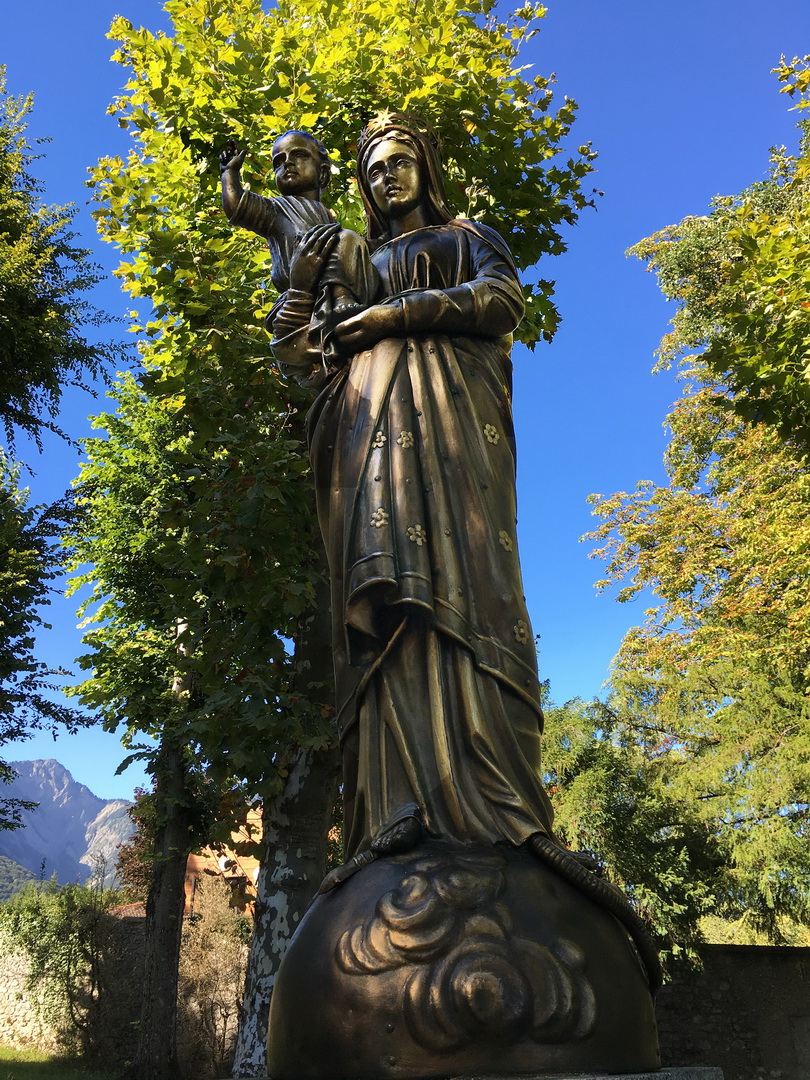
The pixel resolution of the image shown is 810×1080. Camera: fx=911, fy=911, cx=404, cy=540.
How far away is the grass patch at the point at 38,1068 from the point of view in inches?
736

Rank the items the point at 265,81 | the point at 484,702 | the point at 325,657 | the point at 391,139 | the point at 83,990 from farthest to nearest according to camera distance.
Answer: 1. the point at 83,990
2. the point at 265,81
3. the point at 325,657
4. the point at 391,139
5. the point at 484,702

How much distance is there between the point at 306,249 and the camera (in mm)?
A: 3412

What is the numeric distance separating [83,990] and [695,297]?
929 inches

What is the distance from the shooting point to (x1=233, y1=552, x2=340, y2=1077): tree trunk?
22.7ft

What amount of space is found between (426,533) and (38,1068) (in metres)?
22.7

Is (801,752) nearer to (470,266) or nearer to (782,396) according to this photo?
(782,396)

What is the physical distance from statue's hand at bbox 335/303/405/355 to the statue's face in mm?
657

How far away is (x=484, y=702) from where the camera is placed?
8.42 feet

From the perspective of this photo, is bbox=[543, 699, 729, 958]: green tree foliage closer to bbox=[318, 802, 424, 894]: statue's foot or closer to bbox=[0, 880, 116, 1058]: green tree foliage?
bbox=[0, 880, 116, 1058]: green tree foliage

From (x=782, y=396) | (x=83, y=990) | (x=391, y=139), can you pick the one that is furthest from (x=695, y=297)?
(x=83, y=990)

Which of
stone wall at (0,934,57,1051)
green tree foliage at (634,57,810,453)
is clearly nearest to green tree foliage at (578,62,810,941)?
green tree foliage at (634,57,810,453)

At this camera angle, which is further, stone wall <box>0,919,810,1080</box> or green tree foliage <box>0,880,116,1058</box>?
green tree foliage <box>0,880,116,1058</box>

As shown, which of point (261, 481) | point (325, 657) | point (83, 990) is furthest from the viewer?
point (83, 990)

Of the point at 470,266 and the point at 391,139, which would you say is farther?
the point at 391,139
